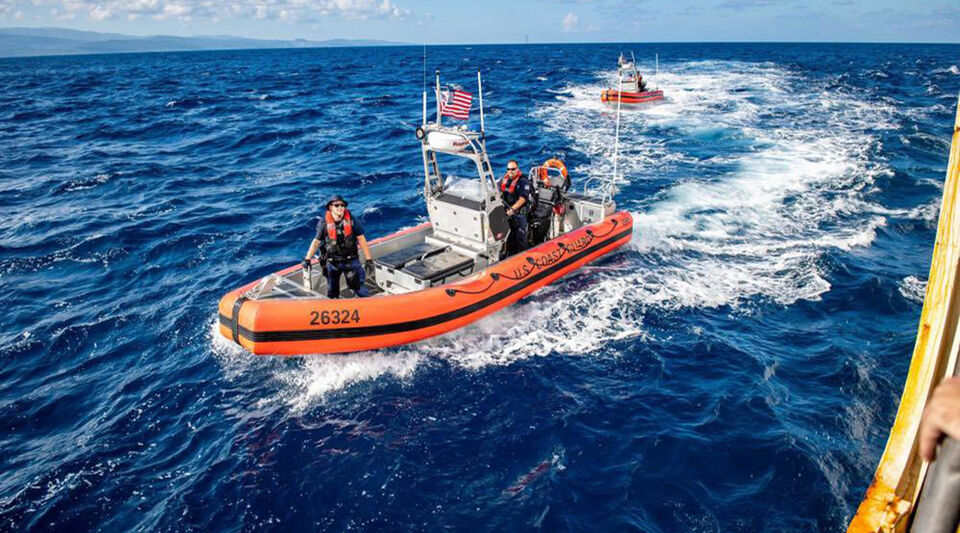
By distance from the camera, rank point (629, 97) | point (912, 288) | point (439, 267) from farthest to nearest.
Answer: point (629, 97)
point (912, 288)
point (439, 267)

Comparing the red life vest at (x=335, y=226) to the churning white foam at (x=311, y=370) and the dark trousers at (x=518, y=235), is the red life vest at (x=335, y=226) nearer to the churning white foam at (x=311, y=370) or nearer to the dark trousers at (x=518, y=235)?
the churning white foam at (x=311, y=370)

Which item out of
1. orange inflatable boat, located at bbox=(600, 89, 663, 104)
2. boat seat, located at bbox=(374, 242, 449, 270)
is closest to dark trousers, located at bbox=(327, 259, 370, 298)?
boat seat, located at bbox=(374, 242, 449, 270)

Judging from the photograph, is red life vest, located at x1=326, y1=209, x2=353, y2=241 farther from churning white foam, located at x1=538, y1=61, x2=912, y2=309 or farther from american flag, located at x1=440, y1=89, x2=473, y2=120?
churning white foam, located at x1=538, y1=61, x2=912, y2=309

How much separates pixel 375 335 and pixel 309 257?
66.1 inches

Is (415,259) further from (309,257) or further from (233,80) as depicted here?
(233,80)

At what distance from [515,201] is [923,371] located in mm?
9118

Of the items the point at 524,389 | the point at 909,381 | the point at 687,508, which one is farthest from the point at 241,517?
the point at 909,381

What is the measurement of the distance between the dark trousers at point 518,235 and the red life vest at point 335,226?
3433mm

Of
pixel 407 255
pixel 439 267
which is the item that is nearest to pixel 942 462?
pixel 439 267

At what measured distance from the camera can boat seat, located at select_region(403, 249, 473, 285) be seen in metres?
9.79

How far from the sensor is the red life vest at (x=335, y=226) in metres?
8.83

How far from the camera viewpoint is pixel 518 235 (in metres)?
11.3

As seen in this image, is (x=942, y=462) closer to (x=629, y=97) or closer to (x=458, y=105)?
(x=458, y=105)

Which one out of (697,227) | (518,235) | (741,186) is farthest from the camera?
(741,186)
